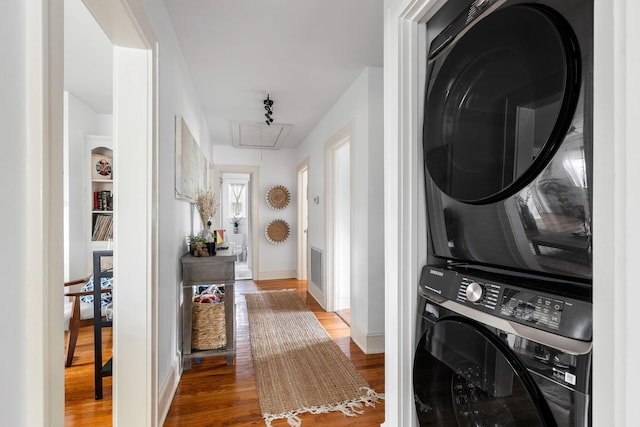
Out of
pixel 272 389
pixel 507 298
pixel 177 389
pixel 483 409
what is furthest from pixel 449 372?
pixel 177 389

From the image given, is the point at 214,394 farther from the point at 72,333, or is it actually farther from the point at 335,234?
the point at 335,234

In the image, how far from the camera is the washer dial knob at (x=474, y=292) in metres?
0.84

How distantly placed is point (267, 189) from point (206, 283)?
337 cm

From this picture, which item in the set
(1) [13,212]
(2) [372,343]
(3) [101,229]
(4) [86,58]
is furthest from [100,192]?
(1) [13,212]

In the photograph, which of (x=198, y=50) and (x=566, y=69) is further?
(x=198, y=50)

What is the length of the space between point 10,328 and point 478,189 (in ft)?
3.70

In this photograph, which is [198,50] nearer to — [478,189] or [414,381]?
[478,189]

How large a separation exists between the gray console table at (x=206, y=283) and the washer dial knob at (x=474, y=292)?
197 centimetres

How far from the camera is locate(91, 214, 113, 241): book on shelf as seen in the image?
3.59 meters

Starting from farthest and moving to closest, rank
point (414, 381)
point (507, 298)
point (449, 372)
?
point (414, 381)
point (449, 372)
point (507, 298)

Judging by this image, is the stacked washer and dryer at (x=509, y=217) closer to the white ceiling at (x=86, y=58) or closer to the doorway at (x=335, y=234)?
the white ceiling at (x=86, y=58)

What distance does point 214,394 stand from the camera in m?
2.07

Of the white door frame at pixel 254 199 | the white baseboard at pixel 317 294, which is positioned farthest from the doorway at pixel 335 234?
the white door frame at pixel 254 199
